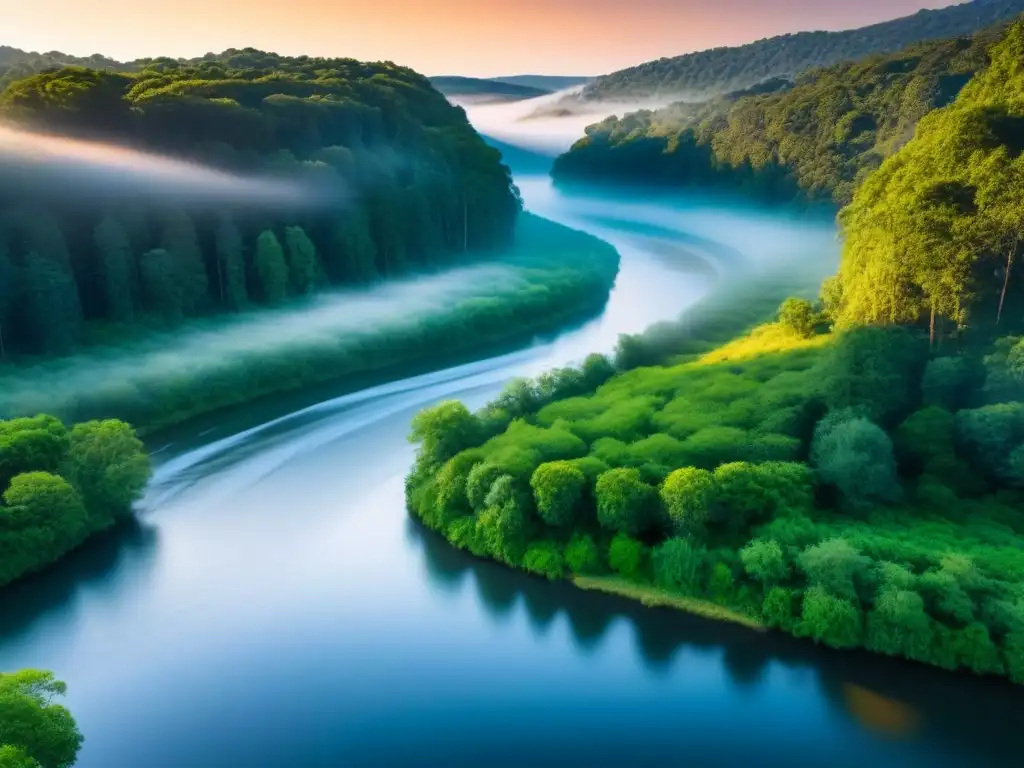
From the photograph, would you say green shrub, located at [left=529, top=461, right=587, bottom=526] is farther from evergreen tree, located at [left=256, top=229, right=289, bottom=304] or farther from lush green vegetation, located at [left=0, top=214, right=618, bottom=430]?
evergreen tree, located at [left=256, top=229, right=289, bottom=304]

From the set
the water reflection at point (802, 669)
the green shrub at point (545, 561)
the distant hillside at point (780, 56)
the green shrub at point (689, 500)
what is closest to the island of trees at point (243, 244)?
the green shrub at point (545, 561)

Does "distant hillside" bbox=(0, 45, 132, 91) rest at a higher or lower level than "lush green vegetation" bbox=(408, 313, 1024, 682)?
higher

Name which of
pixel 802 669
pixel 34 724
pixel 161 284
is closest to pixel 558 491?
pixel 802 669

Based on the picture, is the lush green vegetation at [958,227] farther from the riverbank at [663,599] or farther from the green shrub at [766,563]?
the riverbank at [663,599]

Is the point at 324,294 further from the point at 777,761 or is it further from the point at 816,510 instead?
the point at 777,761

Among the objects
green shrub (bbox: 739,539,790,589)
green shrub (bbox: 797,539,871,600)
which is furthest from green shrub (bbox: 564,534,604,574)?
green shrub (bbox: 797,539,871,600)

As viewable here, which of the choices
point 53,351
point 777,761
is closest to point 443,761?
point 777,761
